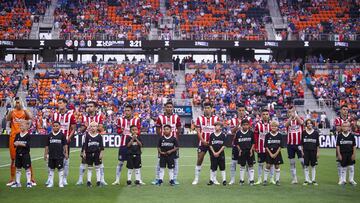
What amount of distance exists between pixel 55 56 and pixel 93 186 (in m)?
35.4

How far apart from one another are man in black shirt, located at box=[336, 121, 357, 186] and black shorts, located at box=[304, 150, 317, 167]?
2.33 feet

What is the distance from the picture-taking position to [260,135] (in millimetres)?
16000

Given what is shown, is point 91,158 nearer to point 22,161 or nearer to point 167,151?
point 22,161

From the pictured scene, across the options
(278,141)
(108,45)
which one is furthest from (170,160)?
(108,45)

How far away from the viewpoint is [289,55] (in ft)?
169

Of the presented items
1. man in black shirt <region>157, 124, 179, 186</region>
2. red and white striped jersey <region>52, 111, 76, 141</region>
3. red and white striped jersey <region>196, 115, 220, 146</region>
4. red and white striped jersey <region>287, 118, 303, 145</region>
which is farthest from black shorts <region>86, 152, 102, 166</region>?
red and white striped jersey <region>287, 118, 303, 145</region>

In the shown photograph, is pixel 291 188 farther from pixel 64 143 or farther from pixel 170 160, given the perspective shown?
pixel 64 143

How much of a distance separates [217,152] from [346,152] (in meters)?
3.87

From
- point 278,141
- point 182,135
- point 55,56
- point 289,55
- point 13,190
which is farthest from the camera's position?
point 289,55

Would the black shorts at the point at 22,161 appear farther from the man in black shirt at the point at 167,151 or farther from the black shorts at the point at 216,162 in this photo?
the black shorts at the point at 216,162

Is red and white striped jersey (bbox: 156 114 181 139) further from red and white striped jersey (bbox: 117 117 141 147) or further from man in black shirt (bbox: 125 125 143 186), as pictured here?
man in black shirt (bbox: 125 125 143 186)

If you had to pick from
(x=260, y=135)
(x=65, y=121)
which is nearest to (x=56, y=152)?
(x=65, y=121)

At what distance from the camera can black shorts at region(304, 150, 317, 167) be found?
1535 centimetres

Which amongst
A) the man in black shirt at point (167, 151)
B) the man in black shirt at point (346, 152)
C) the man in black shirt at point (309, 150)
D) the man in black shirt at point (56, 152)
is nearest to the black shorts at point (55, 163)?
the man in black shirt at point (56, 152)
